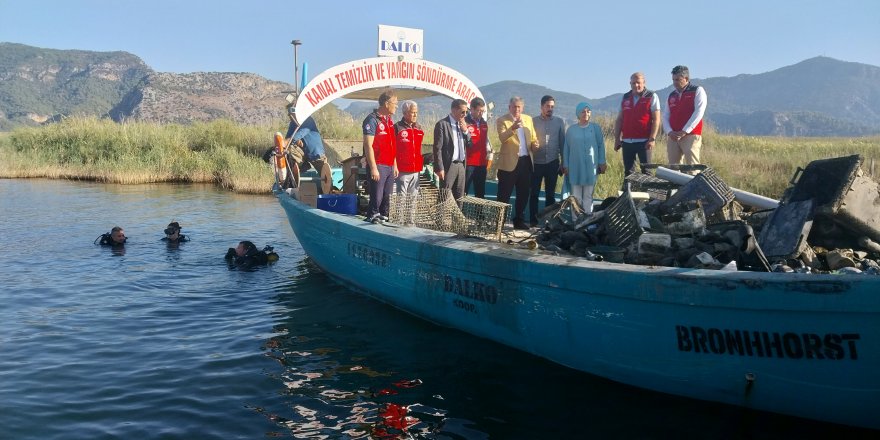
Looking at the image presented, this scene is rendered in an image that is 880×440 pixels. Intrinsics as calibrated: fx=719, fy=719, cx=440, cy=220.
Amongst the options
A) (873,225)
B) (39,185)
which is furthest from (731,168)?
(39,185)

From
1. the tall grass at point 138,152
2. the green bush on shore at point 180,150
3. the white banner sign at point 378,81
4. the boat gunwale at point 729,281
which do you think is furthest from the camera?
the tall grass at point 138,152

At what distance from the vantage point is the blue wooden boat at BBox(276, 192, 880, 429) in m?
4.15

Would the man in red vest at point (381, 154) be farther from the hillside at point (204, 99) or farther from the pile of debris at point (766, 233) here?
the hillside at point (204, 99)

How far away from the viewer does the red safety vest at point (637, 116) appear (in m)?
8.84

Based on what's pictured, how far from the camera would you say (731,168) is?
1659 centimetres

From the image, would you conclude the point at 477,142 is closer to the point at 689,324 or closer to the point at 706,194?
the point at 706,194

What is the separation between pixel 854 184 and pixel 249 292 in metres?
6.74

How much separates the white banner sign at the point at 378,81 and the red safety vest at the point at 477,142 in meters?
1.63

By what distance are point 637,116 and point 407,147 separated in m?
2.96

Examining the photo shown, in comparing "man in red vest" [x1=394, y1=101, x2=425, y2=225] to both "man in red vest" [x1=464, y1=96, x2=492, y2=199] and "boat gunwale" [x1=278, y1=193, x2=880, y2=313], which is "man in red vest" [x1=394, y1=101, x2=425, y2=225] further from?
"boat gunwale" [x1=278, y1=193, x2=880, y2=313]

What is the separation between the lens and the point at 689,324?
458cm

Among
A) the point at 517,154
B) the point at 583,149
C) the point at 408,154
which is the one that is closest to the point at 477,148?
the point at 517,154

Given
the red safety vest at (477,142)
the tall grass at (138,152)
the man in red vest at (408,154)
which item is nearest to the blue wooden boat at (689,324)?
the man in red vest at (408,154)

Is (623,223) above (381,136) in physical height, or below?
below
